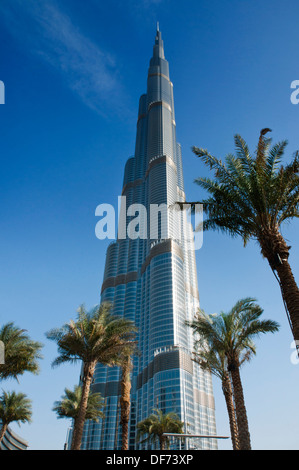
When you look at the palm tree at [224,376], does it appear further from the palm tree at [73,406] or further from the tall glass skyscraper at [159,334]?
the tall glass skyscraper at [159,334]

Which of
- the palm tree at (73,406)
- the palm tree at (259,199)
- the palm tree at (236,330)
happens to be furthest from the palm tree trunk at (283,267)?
the palm tree at (73,406)

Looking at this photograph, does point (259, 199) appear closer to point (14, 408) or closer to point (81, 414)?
point (81, 414)

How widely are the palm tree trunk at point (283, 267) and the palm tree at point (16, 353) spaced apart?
58.2 ft

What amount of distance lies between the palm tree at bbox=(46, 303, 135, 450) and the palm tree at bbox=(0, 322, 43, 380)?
2.12m

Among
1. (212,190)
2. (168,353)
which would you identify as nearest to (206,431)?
(168,353)

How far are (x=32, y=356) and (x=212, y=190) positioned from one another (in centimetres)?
1706

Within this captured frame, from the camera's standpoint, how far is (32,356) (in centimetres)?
2364

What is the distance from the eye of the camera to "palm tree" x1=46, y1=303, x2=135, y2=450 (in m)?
21.4

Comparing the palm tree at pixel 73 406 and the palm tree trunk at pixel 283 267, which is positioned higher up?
the palm tree at pixel 73 406

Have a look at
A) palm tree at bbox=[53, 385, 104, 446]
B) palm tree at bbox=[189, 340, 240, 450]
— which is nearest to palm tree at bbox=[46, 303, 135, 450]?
palm tree at bbox=[189, 340, 240, 450]

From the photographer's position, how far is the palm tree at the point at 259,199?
518 inches

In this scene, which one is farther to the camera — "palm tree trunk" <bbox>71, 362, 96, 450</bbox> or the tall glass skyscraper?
the tall glass skyscraper

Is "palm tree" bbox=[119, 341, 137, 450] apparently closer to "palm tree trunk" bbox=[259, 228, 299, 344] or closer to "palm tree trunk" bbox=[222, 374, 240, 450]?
"palm tree trunk" bbox=[222, 374, 240, 450]
